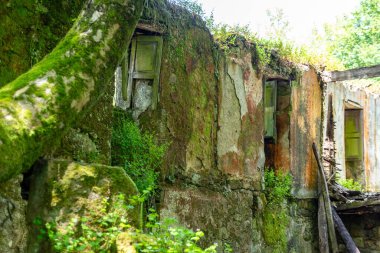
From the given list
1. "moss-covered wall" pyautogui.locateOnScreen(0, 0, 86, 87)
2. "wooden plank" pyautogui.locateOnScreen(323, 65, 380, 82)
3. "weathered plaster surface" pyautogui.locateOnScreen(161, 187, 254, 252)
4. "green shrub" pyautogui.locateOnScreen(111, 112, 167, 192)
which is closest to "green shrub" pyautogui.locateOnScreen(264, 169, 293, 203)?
"weathered plaster surface" pyautogui.locateOnScreen(161, 187, 254, 252)

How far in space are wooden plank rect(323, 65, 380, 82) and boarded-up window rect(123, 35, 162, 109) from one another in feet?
13.3

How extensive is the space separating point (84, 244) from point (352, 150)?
11037 millimetres

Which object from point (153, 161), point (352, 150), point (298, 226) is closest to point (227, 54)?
point (153, 161)

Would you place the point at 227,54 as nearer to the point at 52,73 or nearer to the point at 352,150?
the point at 52,73

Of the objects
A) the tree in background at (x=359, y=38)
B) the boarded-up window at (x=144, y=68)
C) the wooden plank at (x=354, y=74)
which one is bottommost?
the boarded-up window at (x=144, y=68)

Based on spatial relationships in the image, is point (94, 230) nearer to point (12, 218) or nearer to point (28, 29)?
point (12, 218)

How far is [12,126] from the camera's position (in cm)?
253

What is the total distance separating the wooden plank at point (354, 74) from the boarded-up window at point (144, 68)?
13.3 ft

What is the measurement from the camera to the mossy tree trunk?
2.55 metres

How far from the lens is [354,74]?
8.54 metres

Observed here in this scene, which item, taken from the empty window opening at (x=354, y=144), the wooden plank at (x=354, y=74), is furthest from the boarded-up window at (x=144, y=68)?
the empty window opening at (x=354, y=144)

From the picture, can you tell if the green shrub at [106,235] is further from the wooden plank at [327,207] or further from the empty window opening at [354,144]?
the empty window opening at [354,144]

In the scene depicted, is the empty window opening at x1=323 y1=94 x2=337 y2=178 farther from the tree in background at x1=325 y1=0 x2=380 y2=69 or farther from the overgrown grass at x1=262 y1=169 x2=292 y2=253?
the tree in background at x1=325 y1=0 x2=380 y2=69

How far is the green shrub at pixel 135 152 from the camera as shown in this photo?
190 inches
